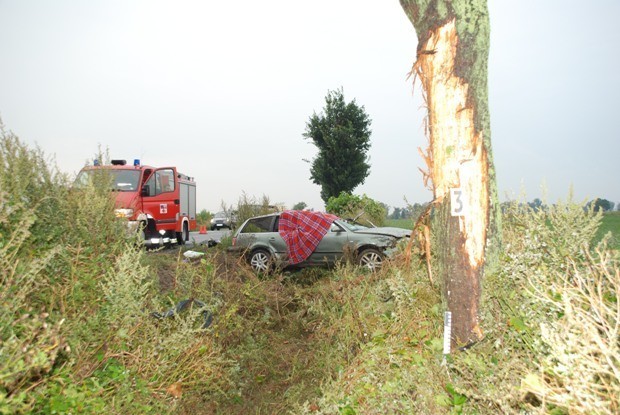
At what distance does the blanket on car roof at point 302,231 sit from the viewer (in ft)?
43.3

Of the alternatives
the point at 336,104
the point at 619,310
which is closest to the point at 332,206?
the point at 336,104

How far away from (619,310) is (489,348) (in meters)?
2.18

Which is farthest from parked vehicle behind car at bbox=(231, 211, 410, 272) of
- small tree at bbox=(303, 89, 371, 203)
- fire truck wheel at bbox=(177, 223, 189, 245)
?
small tree at bbox=(303, 89, 371, 203)

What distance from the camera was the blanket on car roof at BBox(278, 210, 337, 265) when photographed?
1320 cm

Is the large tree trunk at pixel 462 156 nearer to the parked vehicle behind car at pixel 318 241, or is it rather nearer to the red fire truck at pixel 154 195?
the parked vehicle behind car at pixel 318 241

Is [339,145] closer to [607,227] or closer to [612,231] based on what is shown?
[607,227]

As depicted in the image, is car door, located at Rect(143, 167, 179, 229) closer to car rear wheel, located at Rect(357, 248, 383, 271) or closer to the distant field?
car rear wheel, located at Rect(357, 248, 383, 271)

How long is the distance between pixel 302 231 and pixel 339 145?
66.0 ft

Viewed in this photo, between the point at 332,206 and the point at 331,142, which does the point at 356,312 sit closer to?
the point at 332,206

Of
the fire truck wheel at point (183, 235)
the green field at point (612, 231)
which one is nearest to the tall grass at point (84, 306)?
the green field at point (612, 231)

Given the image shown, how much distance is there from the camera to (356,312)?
6.76m

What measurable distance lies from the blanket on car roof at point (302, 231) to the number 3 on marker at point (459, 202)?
7.91 metres

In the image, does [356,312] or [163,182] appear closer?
[356,312]

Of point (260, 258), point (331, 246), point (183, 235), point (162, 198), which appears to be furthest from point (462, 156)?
point (183, 235)
